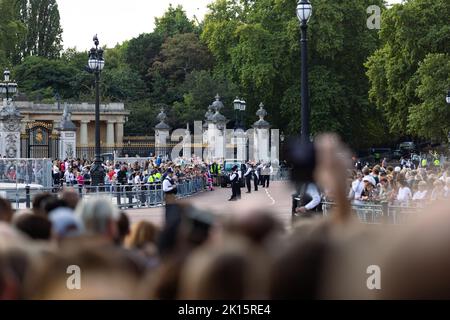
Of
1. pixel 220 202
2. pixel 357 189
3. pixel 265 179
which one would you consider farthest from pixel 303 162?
pixel 265 179

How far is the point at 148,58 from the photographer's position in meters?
97.6

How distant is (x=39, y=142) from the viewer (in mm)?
60656

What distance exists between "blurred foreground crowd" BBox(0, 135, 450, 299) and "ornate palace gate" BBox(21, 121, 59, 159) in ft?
177

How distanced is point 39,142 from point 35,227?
54.4m

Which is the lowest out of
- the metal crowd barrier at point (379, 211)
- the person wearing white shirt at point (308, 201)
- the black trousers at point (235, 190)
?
the black trousers at point (235, 190)

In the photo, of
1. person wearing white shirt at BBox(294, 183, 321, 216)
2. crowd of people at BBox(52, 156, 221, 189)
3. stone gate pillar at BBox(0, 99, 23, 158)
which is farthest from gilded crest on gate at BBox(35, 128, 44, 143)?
person wearing white shirt at BBox(294, 183, 321, 216)

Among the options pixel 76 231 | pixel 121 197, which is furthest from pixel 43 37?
pixel 76 231

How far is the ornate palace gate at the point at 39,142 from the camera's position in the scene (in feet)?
197

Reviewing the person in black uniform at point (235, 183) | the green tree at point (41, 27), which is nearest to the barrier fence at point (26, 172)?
the person in black uniform at point (235, 183)

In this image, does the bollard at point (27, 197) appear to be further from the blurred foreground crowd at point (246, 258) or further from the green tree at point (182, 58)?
the green tree at point (182, 58)

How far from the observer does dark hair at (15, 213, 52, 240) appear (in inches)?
280

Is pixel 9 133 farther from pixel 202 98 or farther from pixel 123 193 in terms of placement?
pixel 202 98

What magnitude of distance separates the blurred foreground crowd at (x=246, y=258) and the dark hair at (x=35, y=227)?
256 mm

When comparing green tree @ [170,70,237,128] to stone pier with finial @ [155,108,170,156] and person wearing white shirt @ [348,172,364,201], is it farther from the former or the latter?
person wearing white shirt @ [348,172,364,201]
